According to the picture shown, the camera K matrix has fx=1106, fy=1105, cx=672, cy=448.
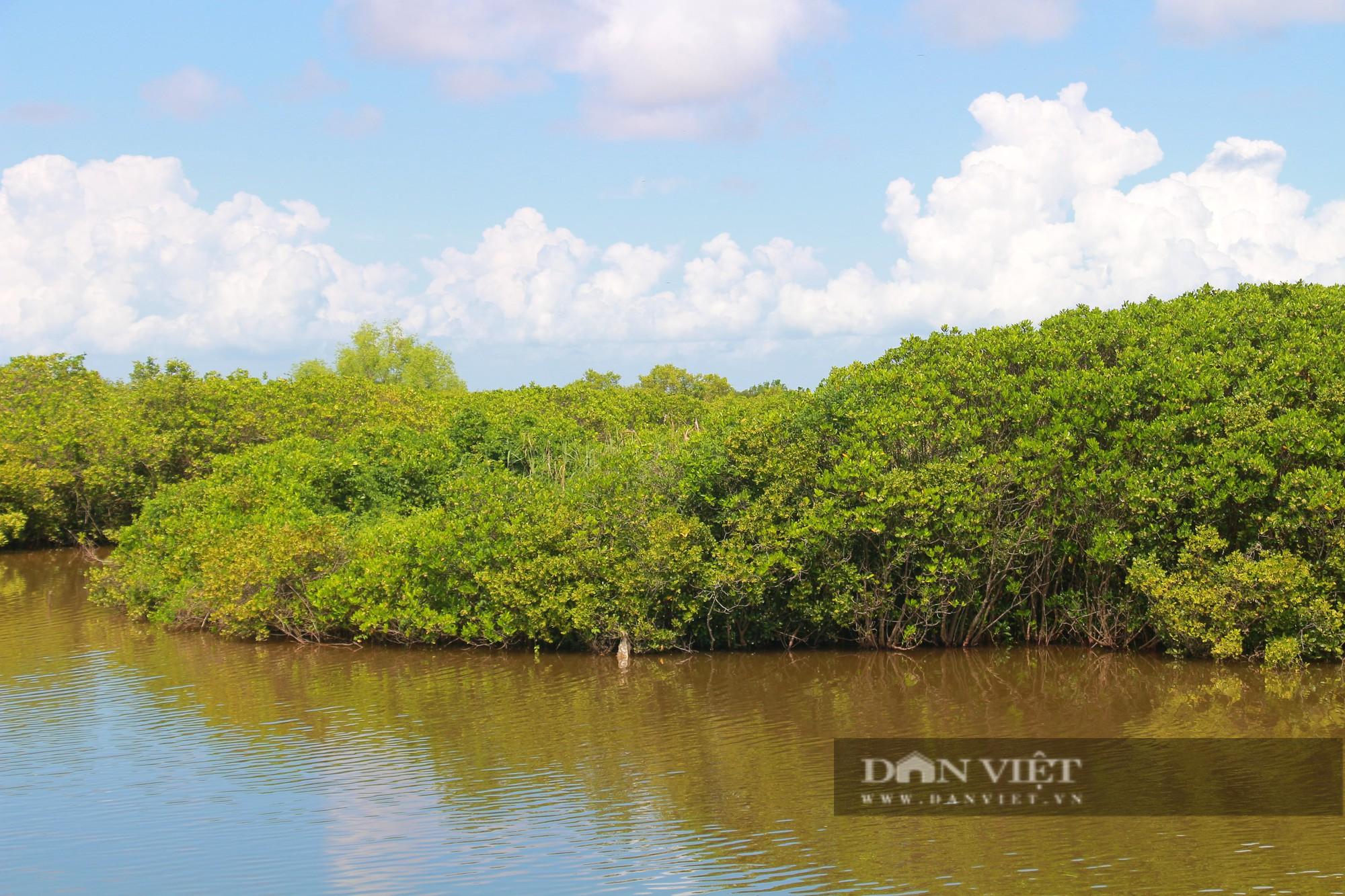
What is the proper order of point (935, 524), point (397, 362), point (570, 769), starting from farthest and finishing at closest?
point (397, 362) < point (935, 524) < point (570, 769)

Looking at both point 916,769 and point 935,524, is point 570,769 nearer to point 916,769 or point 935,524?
point 916,769

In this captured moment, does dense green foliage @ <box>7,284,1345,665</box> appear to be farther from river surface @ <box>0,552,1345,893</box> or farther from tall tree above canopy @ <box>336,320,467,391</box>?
tall tree above canopy @ <box>336,320,467,391</box>

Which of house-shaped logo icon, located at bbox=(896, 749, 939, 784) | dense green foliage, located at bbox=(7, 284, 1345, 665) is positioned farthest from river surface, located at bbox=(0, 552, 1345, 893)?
house-shaped logo icon, located at bbox=(896, 749, 939, 784)

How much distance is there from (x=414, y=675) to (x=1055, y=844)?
38.1 feet

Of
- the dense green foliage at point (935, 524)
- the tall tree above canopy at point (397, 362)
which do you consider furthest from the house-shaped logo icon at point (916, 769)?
the tall tree above canopy at point (397, 362)

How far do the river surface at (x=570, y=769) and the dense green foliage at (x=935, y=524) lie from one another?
849 millimetres

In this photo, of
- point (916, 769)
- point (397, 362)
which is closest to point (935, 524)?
point (916, 769)

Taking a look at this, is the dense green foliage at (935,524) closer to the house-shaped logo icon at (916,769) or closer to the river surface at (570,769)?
the river surface at (570,769)

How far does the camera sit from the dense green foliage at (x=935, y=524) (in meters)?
17.6

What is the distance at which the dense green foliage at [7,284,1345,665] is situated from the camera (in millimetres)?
17562

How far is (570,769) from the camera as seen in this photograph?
13.6m

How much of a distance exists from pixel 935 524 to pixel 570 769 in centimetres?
811

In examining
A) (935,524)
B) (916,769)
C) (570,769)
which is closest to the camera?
(916,769)

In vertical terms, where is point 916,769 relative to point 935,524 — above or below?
below
